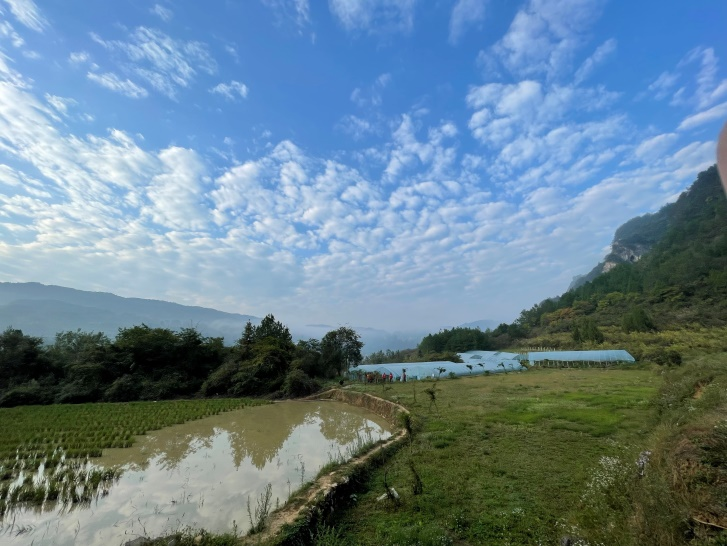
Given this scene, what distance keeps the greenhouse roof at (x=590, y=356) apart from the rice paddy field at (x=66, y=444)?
3747 cm

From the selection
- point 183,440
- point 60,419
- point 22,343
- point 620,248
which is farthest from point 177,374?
point 620,248

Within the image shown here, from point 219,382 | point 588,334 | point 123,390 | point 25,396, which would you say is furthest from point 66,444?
point 588,334

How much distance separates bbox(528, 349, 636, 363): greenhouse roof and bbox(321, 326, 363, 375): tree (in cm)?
2457

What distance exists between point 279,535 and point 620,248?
168 metres

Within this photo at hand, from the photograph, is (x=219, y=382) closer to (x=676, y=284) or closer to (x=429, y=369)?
(x=429, y=369)

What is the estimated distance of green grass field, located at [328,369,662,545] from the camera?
558cm

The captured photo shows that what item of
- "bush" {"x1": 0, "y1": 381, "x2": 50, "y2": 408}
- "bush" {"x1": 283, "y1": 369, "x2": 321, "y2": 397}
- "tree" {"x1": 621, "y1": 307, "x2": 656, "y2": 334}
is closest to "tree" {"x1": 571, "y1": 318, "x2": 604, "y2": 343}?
"tree" {"x1": 621, "y1": 307, "x2": 656, "y2": 334}

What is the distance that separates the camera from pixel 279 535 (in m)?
5.64

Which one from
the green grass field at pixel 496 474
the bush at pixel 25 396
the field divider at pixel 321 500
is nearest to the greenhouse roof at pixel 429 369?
the green grass field at pixel 496 474

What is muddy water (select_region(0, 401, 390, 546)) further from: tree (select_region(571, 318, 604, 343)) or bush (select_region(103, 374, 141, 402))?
tree (select_region(571, 318, 604, 343))

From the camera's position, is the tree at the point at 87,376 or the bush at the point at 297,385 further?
the bush at the point at 297,385

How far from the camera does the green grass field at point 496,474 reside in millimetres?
5578

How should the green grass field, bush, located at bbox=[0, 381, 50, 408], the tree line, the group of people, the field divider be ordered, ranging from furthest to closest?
the group of people, the tree line, bush, located at bbox=[0, 381, 50, 408], the field divider, the green grass field

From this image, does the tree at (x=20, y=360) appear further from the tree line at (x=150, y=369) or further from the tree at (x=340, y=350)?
the tree at (x=340, y=350)
